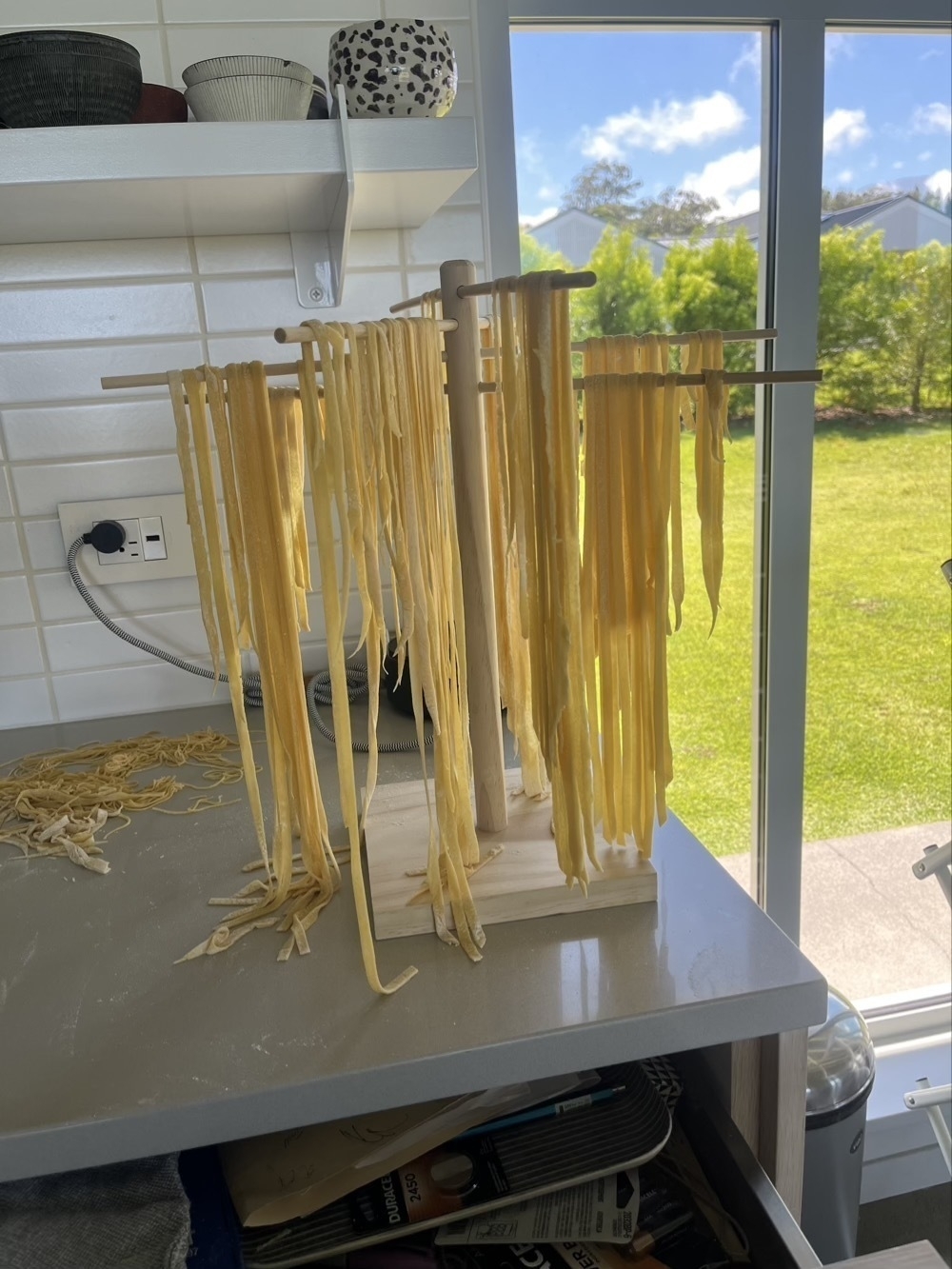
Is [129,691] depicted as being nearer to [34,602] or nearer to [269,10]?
[34,602]

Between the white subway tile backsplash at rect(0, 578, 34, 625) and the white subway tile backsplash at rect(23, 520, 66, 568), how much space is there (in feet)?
0.11

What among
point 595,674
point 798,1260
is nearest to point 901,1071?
point 798,1260

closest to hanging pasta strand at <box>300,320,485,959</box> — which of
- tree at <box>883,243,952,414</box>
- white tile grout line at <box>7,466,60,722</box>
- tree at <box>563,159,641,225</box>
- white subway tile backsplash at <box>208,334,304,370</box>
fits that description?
white subway tile backsplash at <box>208,334,304,370</box>

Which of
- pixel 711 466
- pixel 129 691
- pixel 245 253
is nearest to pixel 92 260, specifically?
pixel 245 253

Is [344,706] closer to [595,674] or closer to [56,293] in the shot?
[595,674]

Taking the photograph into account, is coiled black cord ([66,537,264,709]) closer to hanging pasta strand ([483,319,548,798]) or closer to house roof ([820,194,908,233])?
hanging pasta strand ([483,319,548,798])

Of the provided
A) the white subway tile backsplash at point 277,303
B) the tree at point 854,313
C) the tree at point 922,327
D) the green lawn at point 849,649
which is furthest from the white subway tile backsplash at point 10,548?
the tree at point 922,327

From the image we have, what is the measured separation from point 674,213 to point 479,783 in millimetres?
984

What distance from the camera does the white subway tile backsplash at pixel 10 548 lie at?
1.22 metres

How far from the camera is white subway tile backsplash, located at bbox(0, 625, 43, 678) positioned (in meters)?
1.24

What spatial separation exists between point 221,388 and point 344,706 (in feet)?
0.81

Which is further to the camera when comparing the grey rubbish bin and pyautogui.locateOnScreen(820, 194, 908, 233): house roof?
pyautogui.locateOnScreen(820, 194, 908, 233): house roof

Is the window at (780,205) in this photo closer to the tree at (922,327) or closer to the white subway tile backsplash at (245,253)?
the tree at (922,327)

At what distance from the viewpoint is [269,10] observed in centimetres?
115
